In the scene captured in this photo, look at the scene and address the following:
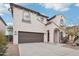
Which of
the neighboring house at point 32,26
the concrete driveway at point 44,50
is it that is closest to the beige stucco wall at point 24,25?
the neighboring house at point 32,26

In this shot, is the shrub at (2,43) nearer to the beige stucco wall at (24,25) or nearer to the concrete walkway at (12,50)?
the concrete walkway at (12,50)

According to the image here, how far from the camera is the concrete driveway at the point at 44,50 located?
10.8 feet

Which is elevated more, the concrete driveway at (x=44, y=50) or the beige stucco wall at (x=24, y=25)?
the beige stucco wall at (x=24, y=25)

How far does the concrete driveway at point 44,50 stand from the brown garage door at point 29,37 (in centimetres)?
8

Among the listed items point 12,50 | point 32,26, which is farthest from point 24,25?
point 12,50

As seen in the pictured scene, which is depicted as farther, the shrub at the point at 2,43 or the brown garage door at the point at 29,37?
the brown garage door at the point at 29,37

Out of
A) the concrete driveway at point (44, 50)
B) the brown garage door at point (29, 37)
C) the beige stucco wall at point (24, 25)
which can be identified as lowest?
the concrete driveway at point (44, 50)

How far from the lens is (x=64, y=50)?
10.9 ft

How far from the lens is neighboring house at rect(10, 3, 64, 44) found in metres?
3.31

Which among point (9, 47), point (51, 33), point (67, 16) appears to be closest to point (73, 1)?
point (67, 16)

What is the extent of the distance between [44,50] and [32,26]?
19.8 inches

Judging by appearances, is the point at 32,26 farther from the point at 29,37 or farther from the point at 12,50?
the point at 12,50

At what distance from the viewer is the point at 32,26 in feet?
11.1

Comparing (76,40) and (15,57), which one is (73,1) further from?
(15,57)
